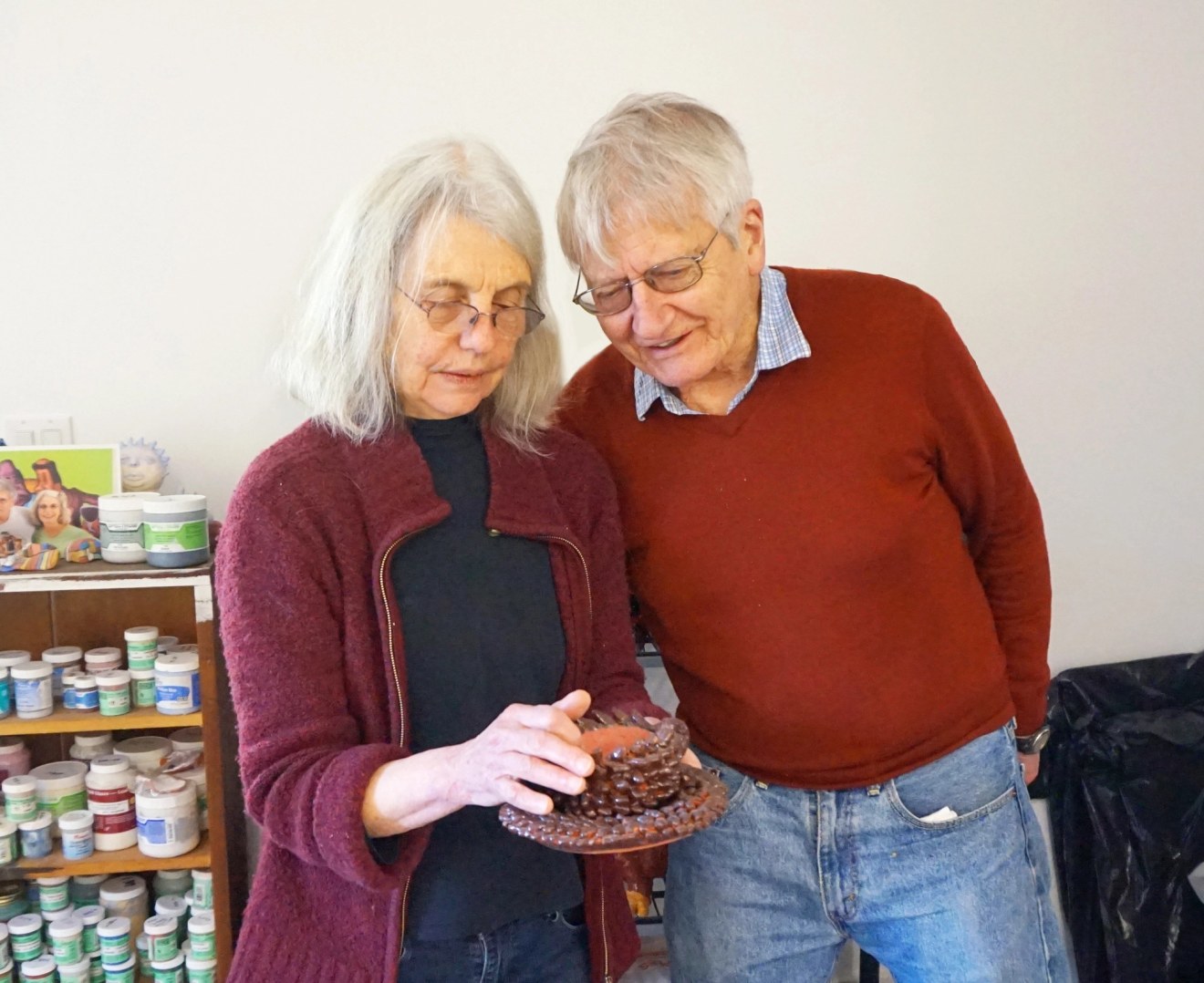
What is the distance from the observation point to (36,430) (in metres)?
1.80

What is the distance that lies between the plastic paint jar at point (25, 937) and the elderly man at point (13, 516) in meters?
0.68

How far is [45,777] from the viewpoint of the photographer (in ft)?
5.53

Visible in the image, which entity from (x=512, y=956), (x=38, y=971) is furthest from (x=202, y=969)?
(x=512, y=956)

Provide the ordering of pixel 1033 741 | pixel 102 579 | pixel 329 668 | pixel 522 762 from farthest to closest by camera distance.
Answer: pixel 102 579, pixel 1033 741, pixel 329 668, pixel 522 762

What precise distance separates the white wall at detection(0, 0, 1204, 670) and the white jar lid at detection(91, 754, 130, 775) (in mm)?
511

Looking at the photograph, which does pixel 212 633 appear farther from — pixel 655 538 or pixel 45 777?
pixel 655 538

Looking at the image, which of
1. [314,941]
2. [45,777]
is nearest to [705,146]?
[314,941]

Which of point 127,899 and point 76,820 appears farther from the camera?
point 127,899

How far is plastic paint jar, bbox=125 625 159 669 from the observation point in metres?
1.68

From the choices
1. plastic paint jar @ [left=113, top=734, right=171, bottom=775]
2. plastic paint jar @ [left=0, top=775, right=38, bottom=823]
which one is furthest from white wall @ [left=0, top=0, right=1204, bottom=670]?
plastic paint jar @ [left=0, top=775, right=38, bottom=823]

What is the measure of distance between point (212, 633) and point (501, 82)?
119cm

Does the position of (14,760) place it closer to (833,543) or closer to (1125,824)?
(833,543)

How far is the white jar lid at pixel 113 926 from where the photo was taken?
1665 millimetres

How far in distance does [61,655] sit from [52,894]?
1.44 feet
